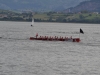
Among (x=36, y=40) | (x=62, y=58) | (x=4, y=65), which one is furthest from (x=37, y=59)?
(x=36, y=40)

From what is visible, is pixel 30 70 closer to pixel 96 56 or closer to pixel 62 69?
pixel 62 69

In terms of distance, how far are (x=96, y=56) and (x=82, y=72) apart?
24493 millimetres

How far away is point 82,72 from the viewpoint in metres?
69.3

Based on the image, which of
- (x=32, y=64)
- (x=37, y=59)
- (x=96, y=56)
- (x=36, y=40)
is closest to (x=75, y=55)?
(x=96, y=56)

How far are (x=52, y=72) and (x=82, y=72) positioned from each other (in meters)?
5.26

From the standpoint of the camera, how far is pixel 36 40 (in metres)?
144

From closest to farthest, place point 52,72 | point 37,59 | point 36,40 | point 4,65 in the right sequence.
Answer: point 52,72
point 4,65
point 37,59
point 36,40

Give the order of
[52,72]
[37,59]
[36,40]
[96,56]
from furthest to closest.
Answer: [36,40] < [96,56] < [37,59] < [52,72]

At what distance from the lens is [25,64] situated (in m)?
76.6

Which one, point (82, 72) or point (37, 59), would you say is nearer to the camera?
point (82, 72)

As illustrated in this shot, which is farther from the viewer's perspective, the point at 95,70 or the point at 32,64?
the point at 32,64

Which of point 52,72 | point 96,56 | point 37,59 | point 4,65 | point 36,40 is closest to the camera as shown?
point 52,72

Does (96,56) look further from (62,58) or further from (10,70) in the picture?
(10,70)

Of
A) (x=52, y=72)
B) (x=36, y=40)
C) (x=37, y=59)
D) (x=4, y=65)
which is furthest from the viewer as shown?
(x=36, y=40)
